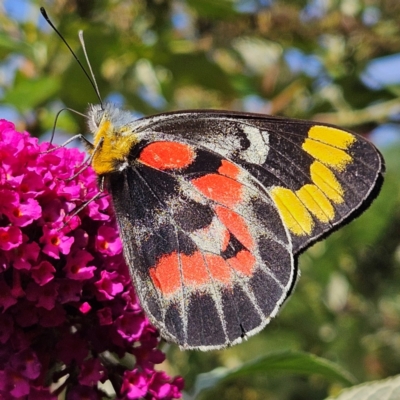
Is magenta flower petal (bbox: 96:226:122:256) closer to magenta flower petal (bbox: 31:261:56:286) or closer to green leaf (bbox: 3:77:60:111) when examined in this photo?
magenta flower petal (bbox: 31:261:56:286)

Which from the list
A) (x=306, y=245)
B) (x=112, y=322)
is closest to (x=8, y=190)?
(x=112, y=322)

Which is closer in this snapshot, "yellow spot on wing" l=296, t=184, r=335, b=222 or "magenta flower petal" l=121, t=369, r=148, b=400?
"magenta flower petal" l=121, t=369, r=148, b=400

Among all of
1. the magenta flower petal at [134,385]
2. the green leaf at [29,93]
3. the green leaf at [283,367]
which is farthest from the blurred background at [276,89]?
the magenta flower petal at [134,385]

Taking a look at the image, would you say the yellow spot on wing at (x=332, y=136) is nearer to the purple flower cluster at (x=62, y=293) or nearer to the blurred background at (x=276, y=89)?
the purple flower cluster at (x=62, y=293)

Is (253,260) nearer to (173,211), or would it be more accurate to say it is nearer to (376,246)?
Answer: (173,211)

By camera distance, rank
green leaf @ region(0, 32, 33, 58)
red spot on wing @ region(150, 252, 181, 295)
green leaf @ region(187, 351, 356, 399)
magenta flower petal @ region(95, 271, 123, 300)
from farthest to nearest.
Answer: green leaf @ region(0, 32, 33, 58) < green leaf @ region(187, 351, 356, 399) < red spot on wing @ region(150, 252, 181, 295) < magenta flower petal @ region(95, 271, 123, 300)

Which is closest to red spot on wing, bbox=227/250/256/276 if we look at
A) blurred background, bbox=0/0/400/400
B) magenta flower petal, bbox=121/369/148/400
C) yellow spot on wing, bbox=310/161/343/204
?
yellow spot on wing, bbox=310/161/343/204
